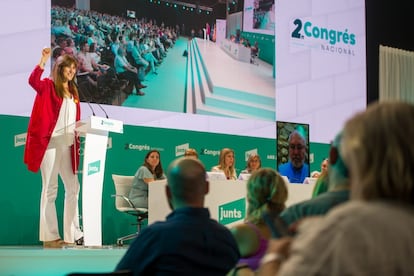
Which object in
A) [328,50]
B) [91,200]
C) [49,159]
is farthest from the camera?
[328,50]

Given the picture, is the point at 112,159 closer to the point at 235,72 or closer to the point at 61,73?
the point at 61,73

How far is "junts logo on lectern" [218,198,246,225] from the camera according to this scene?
536 cm

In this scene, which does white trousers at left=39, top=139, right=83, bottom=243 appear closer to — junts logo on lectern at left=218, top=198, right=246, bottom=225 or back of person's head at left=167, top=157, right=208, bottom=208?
junts logo on lectern at left=218, top=198, right=246, bottom=225

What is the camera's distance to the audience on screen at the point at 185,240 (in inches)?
73.1

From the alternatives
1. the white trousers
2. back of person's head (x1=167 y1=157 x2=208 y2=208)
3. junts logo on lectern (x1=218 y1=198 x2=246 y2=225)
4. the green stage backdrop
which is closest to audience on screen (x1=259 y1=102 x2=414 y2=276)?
back of person's head (x1=167 y1=157 x2=208 y2=208)

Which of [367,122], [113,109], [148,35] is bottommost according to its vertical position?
[367,122]

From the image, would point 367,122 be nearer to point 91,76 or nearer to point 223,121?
point 91,76

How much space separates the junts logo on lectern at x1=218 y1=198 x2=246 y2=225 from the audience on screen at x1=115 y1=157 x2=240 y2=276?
3.30 meters

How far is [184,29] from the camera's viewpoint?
844 cm

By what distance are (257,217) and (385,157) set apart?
1318 mm

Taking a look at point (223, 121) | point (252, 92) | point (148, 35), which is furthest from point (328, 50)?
point (148, 35)

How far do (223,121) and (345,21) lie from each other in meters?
2.80

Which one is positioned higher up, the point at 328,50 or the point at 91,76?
the point at 328,50

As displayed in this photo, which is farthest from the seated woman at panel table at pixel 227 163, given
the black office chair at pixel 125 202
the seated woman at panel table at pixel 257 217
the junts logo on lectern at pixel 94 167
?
the seated woman at panel table at pixel 257 217
